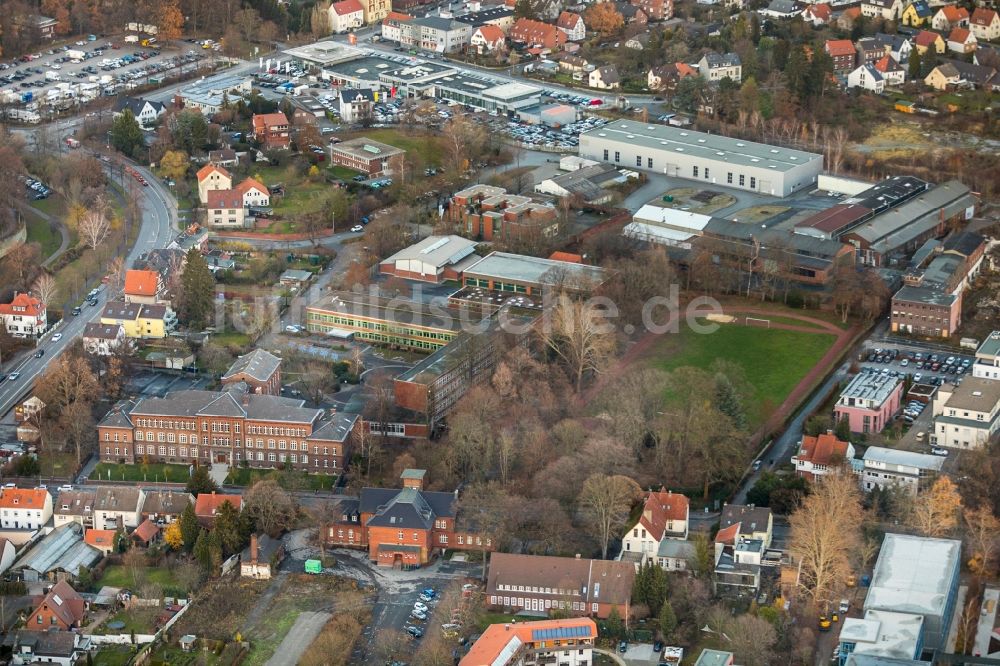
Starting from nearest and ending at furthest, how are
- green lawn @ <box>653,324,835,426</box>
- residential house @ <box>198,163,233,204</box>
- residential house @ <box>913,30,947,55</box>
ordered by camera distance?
green lawn @ <box>653,324,835,426</box>, residential house @ <box>198,163,233,204</box>, residential house @ <box>913,30,947,55</box>

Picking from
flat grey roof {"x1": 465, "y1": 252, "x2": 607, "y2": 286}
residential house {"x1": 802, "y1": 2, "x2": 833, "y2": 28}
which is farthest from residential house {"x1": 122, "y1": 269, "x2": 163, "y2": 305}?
residential house {"x1": 802, "y1": 2, "x2": 833, "y2": 28}

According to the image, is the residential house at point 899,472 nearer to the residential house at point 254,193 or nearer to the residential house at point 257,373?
the residential house at point 257,373

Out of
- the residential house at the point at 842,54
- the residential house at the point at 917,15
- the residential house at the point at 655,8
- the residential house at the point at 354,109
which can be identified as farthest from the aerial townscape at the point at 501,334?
the residential house at the point at 842,54

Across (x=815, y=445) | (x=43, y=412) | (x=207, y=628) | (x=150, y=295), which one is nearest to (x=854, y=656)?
(x=815, y=445)

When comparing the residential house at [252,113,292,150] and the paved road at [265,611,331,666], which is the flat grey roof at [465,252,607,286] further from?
the paved road at [265,611,331,666]

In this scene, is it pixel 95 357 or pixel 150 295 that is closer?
pixel 95 357

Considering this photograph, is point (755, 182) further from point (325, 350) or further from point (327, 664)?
point (327, 664)
